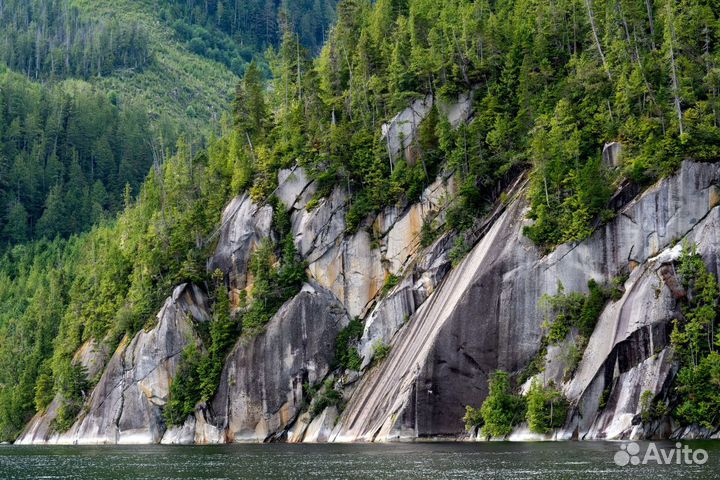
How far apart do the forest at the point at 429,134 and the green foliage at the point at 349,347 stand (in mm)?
7739

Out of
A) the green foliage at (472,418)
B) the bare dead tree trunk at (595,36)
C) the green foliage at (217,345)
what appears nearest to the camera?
the green foliage at (472,418)

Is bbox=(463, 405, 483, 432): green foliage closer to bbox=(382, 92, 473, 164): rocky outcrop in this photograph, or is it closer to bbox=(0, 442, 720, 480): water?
bbox=(0, 442, 720, 480): water

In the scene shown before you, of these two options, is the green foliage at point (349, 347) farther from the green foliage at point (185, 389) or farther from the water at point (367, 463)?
the green foliage at point (185, 389)

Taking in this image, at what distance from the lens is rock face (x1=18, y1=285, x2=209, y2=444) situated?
108938mm

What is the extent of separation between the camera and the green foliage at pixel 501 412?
80.9m

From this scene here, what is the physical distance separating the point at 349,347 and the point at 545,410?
26.2m

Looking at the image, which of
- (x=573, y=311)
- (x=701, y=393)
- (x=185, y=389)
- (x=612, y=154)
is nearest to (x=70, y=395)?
(x=185, y=389)

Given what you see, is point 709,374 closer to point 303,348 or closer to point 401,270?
point 401,270

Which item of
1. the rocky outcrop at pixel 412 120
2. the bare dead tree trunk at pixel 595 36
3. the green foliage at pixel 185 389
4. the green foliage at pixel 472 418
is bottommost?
the green foliage at pixel 472 418

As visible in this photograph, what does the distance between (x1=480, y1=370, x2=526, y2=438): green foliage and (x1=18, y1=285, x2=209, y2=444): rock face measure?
3817 cm

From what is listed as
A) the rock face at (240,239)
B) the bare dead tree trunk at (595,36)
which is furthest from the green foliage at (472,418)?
the rock face at (240,239)

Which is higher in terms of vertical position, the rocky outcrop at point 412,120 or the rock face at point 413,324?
the rocky outcrop at point 412,120

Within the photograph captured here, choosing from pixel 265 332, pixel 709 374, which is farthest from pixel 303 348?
pixel 709 374

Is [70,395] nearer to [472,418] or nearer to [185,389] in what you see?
[185,389]
